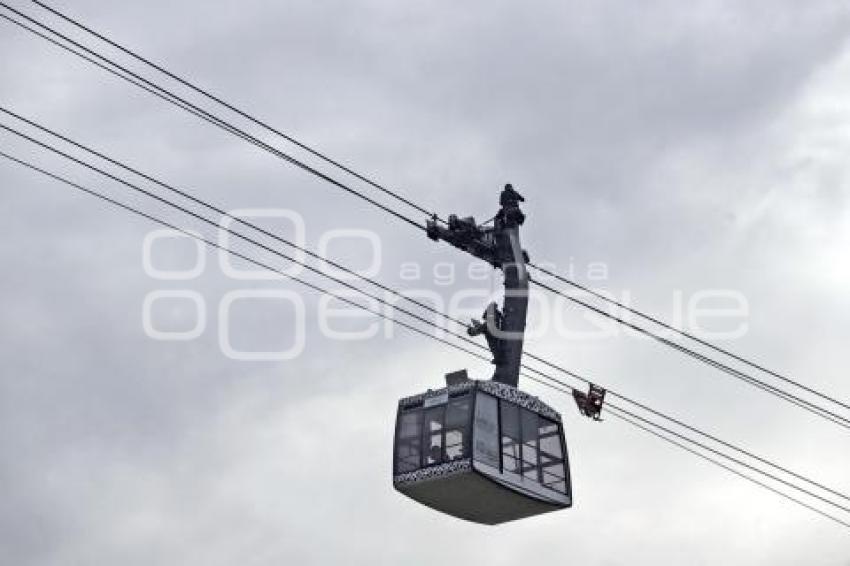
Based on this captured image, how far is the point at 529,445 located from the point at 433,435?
266 cm

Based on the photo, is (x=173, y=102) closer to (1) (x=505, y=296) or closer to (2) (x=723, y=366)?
(1) (x=505, y=296)

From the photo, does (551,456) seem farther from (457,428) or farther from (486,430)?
(457,428)

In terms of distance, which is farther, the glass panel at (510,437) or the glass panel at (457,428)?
the glass panel at (510,437)

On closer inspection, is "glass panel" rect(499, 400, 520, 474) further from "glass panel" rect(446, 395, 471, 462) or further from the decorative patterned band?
the decorative patterned band

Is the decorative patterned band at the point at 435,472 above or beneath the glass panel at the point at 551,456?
beneath

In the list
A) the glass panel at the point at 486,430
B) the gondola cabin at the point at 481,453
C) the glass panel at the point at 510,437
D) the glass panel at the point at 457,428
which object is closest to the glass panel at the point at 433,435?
the gondola cabin at the point at 481,453

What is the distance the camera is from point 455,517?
3784 cm

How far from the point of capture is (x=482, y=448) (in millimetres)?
35688

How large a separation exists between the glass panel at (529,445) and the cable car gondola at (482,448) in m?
0.03

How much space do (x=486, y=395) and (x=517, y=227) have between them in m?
7.16

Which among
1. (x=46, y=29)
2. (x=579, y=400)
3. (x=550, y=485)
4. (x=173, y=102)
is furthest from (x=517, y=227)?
(x=46, y=29)

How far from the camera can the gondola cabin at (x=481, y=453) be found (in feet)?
117

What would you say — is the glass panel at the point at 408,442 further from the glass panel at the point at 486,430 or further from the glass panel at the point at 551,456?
the glass panel at the point at 551,456

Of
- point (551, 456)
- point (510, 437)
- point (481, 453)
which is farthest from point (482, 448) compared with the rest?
point (551, 456)
